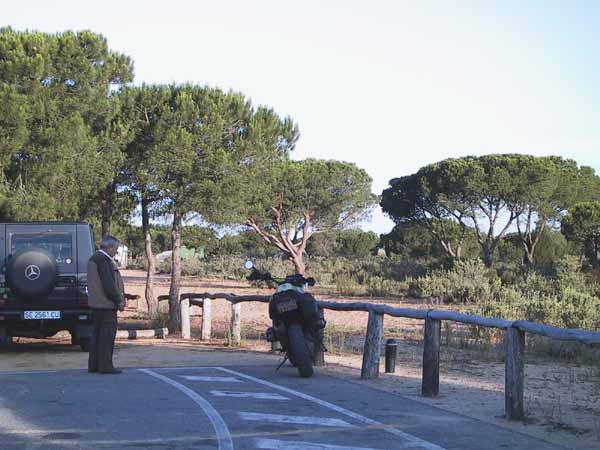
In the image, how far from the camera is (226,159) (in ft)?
64.4

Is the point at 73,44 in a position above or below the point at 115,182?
above

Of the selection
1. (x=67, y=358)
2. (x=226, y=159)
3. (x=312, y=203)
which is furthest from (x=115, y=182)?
(x=312, y=203)

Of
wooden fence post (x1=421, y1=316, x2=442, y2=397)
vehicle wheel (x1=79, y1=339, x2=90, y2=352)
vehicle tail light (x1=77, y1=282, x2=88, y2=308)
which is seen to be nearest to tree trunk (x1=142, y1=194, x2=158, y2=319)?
vehicle wheel (x1=79, y1=339, x2=90, y2=352)

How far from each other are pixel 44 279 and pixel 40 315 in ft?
2.36

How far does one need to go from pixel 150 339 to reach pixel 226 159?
482 cm

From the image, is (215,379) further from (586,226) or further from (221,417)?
(586,226)

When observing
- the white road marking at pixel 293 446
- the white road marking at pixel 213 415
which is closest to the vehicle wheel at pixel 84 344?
the white road marking at pixel 213 415

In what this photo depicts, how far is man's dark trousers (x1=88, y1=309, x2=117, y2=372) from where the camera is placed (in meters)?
11.0

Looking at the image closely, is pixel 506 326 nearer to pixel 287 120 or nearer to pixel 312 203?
pixel 287 120

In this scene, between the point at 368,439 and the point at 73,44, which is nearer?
the point at 368,439

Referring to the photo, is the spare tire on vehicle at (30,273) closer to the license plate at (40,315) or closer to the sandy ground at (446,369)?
the license plate at (40,315)

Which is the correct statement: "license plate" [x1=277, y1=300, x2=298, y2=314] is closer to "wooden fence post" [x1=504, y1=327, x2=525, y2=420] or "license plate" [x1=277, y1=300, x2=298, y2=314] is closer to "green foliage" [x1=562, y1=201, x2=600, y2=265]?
"wooden fence post" [x1=504, y1=327, x2=525, y2=420]

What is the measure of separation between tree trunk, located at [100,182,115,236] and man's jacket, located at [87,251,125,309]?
355 inches

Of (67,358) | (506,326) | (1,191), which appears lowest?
(67,358)
